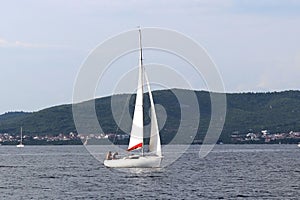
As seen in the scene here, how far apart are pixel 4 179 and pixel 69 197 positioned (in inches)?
1018

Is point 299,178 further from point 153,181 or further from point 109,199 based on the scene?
point 109,199

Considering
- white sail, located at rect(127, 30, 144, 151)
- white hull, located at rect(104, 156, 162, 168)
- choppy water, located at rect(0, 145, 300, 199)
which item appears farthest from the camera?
white sail, located at rect(127, 30, 144, 151)

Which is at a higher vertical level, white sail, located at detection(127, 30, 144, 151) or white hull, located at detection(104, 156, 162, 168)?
white sail, located at detection(127, 30, 144, 151)

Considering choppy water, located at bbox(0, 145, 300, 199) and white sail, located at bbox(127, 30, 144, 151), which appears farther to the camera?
white sail, located at bbox(127, 30, 144, 151)

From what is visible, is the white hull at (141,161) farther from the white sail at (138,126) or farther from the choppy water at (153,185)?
the white sail at (138,126)

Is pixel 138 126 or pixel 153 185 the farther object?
pixel 138 126

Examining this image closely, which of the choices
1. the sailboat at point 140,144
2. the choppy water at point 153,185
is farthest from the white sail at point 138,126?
the choppy water at point 153,185

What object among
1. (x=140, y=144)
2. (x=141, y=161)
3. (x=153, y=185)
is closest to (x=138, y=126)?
(x=140, y=144)

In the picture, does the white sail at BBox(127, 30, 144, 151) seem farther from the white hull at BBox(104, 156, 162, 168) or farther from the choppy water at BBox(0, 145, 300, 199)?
the choppy water at BBox(0, 145, 300, 199)

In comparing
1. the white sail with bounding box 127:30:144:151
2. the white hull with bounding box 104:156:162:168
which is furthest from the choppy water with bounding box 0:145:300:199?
the white sail with bounding box 127:30:144:151

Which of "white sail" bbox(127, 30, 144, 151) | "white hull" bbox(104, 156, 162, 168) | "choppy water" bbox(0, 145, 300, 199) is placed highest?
"white sail" bbox(127, 30, 144, 151)

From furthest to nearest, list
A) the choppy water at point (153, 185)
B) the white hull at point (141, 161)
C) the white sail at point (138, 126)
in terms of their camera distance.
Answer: the white sail at point (138, 126) → the white hull at point (141, 161) → the choppy water at point (153, 185)

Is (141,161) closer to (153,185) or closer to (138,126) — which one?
(138,126)

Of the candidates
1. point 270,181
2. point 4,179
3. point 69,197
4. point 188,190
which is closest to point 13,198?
point 69,197
